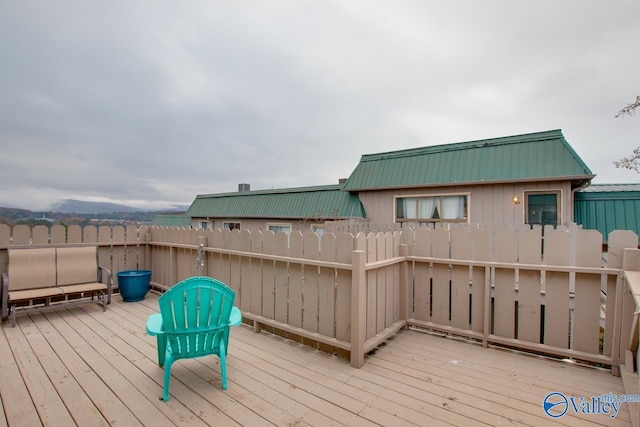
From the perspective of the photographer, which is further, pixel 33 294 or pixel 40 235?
pixel 40 235

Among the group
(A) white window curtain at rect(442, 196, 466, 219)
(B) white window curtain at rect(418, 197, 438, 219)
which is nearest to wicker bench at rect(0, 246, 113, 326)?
(B) white window curtain at rect(418, 197, 438, 219)

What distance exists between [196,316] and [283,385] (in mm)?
989

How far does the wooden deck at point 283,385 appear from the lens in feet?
6.37

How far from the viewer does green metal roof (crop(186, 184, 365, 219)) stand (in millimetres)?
10125

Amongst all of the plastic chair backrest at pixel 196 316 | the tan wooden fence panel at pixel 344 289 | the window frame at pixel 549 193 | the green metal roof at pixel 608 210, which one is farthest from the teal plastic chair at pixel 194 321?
the green metal roof at pixel 608 210

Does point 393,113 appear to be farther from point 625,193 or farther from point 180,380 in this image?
point 180,380

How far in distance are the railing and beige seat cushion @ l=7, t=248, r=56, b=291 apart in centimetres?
313

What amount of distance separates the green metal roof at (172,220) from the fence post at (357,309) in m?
15.1

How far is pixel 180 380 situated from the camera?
247cm

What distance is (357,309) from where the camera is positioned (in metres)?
2.78

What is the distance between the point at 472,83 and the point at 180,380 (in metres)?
9.35

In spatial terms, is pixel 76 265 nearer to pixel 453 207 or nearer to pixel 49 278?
pixel 49 278

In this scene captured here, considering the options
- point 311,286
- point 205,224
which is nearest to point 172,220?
point 205,224

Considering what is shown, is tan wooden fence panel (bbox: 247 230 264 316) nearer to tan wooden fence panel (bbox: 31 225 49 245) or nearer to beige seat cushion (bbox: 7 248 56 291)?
beige seat cushion (bbox: 7 248 56 291)
